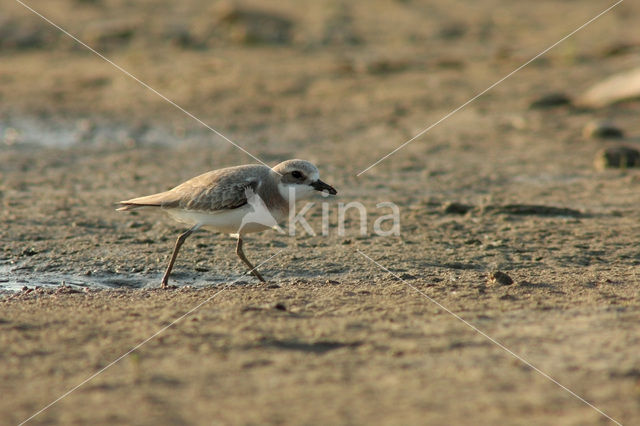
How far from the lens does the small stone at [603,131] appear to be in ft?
40.1

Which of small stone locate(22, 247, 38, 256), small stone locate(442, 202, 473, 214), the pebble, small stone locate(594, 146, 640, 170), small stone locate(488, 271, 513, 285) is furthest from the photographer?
the pebble

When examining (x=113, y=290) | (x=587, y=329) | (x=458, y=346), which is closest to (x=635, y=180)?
(x=587, y=329)

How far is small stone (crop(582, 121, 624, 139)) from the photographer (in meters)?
12.2

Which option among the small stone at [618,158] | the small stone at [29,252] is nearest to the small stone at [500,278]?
the small stone at [29,252]

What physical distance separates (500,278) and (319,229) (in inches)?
95.8

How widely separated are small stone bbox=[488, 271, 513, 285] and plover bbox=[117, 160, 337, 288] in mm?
1528

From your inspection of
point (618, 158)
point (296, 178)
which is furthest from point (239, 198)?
point (618, 158)

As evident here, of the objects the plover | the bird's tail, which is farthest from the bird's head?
the bird's tail

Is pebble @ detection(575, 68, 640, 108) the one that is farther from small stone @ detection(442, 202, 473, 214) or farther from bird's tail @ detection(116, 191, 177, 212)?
bird's tail @ detection(116, 191, 177, 212)

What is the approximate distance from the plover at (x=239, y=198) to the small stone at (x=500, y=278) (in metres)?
1.53

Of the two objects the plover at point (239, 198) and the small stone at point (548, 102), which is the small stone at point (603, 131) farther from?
the plover at point (239, 198)

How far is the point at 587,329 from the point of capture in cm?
546

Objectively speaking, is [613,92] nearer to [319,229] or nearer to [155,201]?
[319,229]

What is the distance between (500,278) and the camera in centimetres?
672
